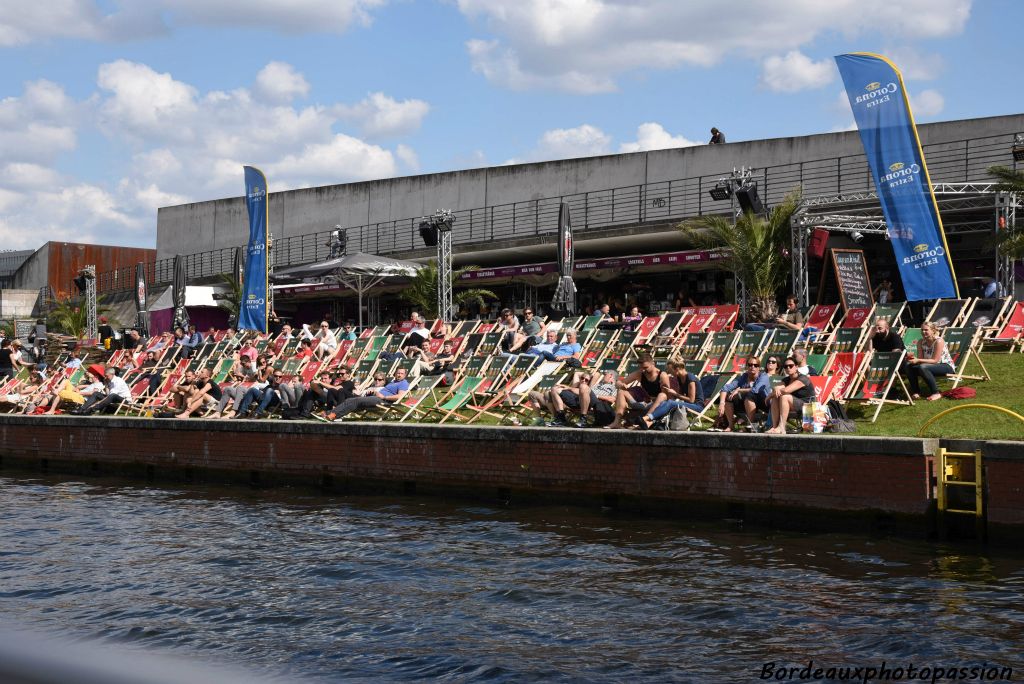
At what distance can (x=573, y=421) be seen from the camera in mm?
13445

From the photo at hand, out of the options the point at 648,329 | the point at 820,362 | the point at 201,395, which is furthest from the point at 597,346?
the point at 201,395

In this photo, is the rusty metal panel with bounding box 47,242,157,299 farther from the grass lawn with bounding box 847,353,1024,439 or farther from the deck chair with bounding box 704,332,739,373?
the grass lawn with bounding box 847,353,1024,439

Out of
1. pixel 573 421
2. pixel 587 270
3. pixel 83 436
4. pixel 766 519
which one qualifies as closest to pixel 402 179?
pixel 587 270

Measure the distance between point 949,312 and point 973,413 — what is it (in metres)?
4.92

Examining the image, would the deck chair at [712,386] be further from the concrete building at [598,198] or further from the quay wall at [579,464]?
the concrete building at [598,198]

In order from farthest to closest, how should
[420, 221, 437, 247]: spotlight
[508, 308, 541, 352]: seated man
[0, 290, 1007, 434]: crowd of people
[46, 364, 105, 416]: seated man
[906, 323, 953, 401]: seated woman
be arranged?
→ [420, 221, 437, 247]: spotlight < [46, 364, 105, 416]: seated man < [508, 308, 541, 352]: seated man < [906, 323, 953, 401]: seated woman < [0, 290, 1007, 434]: crowd of people

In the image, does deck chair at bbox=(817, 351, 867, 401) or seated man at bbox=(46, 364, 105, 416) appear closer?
deck chair at bbox=(817, 351, 867, 401)

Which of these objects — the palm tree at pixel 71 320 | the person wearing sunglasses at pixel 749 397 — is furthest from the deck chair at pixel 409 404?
the palm tree at pixel 71 320

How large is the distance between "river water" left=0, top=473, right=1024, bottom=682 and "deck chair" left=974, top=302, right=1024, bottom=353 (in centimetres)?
701

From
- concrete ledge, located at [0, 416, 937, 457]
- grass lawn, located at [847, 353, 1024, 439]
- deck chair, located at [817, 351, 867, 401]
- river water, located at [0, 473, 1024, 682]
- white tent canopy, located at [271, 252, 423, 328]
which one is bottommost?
river water, located at [0, 473, 1024, 682]

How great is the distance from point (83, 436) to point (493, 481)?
7.95 metres

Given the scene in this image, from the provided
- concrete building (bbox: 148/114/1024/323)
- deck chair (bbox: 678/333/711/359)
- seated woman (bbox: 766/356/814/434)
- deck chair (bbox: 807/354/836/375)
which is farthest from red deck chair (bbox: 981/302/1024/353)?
seated woman (bbox: 766/356/814/434)

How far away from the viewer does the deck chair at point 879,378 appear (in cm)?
1282

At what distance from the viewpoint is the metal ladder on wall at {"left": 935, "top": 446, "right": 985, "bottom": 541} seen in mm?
9344
